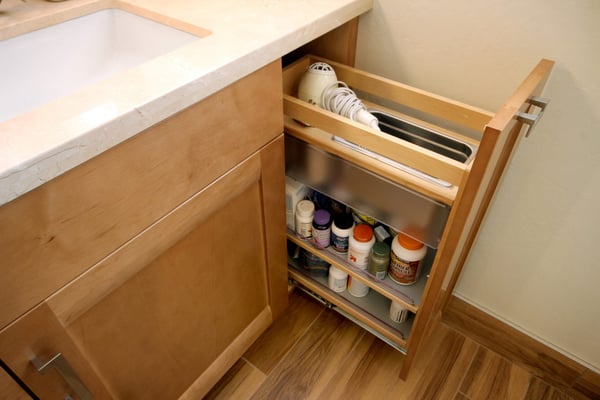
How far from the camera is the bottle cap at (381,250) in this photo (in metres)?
0.88

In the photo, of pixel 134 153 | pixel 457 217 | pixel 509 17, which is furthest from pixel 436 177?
pixel 134 153

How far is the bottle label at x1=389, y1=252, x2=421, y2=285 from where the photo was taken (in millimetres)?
854

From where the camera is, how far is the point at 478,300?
3.56 feet

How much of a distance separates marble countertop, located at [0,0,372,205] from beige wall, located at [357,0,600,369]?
0.14 metres

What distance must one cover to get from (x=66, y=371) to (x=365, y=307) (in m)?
0.68

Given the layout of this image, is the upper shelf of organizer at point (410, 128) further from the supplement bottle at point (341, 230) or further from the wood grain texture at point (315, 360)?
the wood grain texture at point (315, 360)

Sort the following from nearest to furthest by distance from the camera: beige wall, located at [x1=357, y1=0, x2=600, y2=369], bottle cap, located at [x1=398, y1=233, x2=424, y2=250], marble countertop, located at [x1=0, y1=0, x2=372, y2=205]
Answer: marble countertop, located at [x1=0, y1=0, x2=372, y2=205]
beige wall, located at [x1=357, y1=0, x2=600, y2=369]
bottle cap, located at [x1=398, y1=233, x2=424, y2=250]

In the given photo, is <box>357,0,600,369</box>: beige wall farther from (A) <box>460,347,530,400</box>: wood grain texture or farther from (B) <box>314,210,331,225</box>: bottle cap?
(B) <box>314,210,331,225</box>: bottle cap

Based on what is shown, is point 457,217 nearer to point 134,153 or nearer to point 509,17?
point 509,17

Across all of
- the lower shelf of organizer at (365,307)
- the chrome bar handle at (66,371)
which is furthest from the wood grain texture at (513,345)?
the chrome bar handle at (66,371)

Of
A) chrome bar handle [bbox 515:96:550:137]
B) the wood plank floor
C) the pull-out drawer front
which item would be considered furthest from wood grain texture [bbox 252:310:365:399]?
chrome bar handle [bbox 515:96:550:137]

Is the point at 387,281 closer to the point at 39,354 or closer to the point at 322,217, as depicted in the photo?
the point at 322,217

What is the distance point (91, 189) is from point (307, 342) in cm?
83

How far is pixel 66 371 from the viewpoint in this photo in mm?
556
